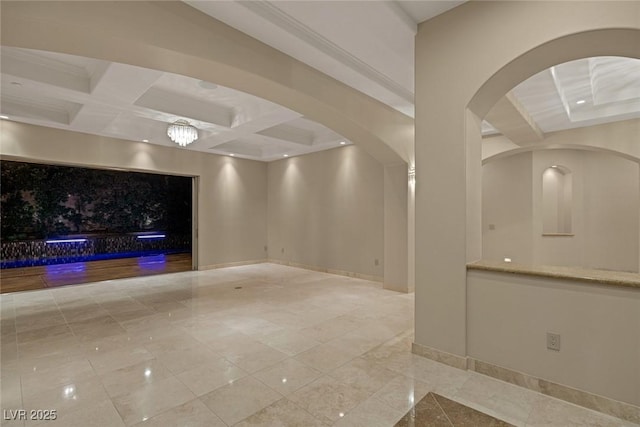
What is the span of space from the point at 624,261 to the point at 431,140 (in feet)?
25.3

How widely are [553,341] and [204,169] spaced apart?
7.66 m

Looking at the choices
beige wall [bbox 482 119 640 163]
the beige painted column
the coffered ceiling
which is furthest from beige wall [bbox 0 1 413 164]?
beige wall [bbox 482 119 640 163]

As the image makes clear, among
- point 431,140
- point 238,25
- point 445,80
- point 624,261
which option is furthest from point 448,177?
point 624,261

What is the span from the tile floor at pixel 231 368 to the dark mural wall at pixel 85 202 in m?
6.98

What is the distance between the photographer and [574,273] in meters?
2.29

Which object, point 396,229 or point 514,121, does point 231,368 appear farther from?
point 514,121

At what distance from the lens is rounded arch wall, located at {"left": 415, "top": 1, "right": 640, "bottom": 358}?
7.68 feet

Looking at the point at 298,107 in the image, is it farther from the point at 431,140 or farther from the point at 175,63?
the point at 431,140

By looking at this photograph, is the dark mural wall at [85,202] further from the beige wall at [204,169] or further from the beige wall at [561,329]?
the beige wall at [561,329]

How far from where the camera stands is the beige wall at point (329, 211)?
6.58m

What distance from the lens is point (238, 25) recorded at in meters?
2.76

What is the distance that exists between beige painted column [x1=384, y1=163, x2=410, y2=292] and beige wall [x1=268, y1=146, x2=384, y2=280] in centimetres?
62

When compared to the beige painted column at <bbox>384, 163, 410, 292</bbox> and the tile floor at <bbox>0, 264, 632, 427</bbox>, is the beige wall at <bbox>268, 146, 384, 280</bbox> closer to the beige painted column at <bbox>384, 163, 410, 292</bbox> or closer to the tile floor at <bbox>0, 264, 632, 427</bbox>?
the beige painted column at <bbox>384, 163, 410, 292</bbox>

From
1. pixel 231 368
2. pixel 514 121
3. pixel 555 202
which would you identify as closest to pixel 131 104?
pixel 231 368
